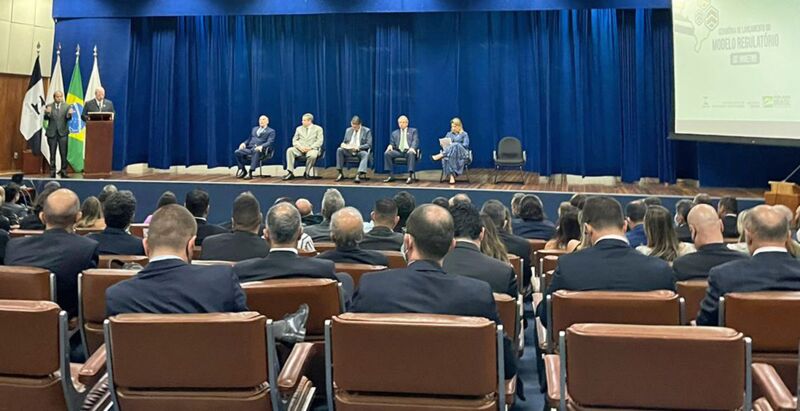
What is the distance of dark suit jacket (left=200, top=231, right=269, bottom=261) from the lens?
3.80 meters

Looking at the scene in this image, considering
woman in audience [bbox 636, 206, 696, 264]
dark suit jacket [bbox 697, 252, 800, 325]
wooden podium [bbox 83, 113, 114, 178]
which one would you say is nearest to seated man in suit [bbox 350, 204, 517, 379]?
dark suit jacket [bbox 697, 252, 800, 325]

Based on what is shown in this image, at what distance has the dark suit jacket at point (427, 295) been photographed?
2.35 meters

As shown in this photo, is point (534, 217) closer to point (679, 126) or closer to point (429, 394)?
point (429, 394)

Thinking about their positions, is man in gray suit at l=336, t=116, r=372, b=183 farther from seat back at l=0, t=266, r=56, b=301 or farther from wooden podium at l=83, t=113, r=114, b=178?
seat back at l=0, t=266, r=56, b=301

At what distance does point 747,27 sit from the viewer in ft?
27.9

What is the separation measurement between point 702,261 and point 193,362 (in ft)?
7.31

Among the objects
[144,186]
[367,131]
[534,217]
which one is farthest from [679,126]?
[144,186]

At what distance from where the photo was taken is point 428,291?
2389mm

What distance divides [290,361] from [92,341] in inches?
45.7

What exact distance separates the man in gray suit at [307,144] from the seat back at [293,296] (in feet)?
27.4

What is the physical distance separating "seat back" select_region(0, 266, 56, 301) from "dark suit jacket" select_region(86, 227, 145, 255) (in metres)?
1.09

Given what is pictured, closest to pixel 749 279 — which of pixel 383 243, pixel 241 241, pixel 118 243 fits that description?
pixel 383 243

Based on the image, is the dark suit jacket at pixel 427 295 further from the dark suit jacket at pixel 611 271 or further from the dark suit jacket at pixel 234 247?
the dark suit jacket at pixel 234 247

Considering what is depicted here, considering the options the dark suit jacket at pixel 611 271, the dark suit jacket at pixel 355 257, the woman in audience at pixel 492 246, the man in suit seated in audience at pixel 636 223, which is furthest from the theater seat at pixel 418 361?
the man in suit seated in audience at pixel 636 223
